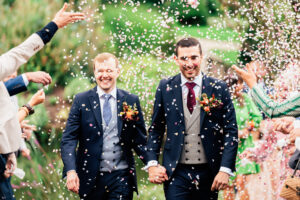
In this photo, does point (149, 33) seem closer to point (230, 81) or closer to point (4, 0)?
point (230, 81)

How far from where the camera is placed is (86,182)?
170 inches

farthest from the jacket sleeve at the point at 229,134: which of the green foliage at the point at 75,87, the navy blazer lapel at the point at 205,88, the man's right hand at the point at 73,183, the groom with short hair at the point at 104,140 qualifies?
the green foliage at the point at 75,87

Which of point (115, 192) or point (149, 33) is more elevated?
point (149, 33)

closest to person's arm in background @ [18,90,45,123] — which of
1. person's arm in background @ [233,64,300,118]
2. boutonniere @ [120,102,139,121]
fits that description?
boutonniere @ [120,102,139,121]

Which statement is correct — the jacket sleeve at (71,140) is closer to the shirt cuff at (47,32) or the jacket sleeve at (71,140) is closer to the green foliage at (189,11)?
the shirt cuff at (47,32)

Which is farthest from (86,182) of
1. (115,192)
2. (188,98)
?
(188,98)

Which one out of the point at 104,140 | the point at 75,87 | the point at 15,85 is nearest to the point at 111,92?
the point at 104,140

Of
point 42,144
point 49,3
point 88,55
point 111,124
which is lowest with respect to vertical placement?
point 42,144

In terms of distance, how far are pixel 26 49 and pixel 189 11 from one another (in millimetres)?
4507

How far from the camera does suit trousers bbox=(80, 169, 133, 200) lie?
4.27 metres

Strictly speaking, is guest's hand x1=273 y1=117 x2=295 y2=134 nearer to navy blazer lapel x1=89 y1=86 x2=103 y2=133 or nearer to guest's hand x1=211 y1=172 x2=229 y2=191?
guest's hand x1=211 y1=172 x2=229 y2=191

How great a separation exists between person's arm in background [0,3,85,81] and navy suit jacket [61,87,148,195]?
87 cm

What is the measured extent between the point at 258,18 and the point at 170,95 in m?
2.91

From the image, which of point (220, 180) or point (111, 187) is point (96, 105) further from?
point (220, 180)
